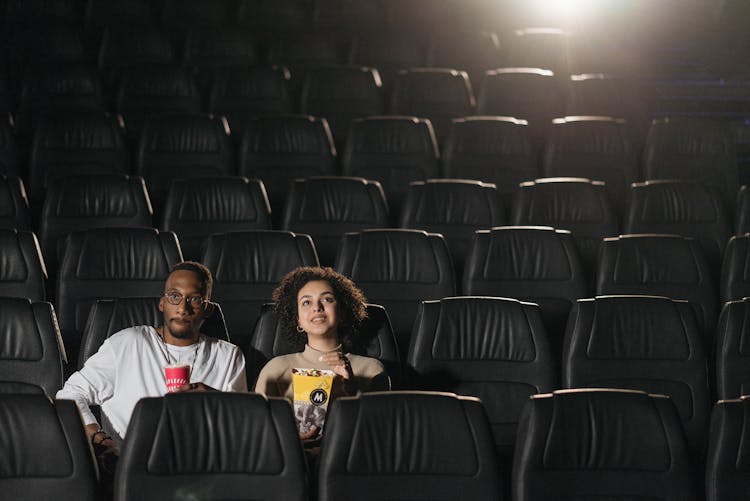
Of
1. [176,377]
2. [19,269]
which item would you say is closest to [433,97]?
[19,269]

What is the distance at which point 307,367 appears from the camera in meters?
4.02

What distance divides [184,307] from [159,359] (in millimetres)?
192

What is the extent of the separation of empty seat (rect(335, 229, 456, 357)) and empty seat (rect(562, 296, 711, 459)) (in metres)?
0.80

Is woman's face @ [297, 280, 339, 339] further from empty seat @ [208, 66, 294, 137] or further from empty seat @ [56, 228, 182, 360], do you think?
empty seat @ [208, 66, 294, 137]

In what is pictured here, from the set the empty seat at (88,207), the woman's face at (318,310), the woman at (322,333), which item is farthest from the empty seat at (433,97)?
the woman's face at (318,310)

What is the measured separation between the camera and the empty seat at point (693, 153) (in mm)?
6812

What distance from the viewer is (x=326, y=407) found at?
12.0 feet

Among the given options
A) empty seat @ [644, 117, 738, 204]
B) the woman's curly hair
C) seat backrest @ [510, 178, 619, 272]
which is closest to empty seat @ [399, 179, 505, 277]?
seat backrest @ [510, 178, 619, 272]

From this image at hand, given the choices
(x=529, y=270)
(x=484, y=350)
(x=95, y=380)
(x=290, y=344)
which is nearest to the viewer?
(x=95, y=380)

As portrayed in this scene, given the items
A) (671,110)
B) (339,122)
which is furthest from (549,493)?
(671,110)

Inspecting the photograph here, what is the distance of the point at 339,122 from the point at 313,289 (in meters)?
3.70

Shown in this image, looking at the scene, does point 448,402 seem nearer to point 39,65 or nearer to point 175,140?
point 175,140

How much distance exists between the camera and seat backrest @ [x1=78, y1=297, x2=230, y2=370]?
4.25 meters

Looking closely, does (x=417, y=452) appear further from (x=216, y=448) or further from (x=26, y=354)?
(x=26, y=354)
